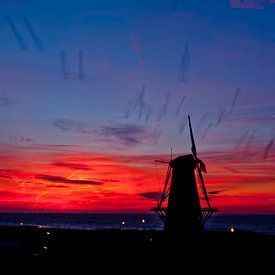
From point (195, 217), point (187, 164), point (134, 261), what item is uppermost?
point (187, 164)

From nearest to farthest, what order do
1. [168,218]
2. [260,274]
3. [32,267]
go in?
[260,274]
[32,267]
[168,218]

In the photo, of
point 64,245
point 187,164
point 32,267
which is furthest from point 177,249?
point 64,245

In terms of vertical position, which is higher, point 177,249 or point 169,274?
point 177,249

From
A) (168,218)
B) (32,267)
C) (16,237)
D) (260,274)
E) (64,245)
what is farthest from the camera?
(16,237)

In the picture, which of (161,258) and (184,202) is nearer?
(184,202)

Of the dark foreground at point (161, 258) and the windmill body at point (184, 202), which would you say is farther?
the windmill body at point (184, 202)

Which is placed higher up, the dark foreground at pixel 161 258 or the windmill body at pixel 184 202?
the windmill body at pixel 184 202

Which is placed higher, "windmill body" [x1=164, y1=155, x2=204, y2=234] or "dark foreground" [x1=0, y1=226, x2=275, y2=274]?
"windmill body" [x1=164, y1=155, x2=204, y2=234]

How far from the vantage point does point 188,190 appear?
41406 mm

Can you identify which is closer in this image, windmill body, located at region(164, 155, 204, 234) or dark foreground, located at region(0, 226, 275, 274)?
dark foreground, located at region(0, 226, 275, 274)

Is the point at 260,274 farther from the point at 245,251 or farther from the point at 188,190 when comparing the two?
the point at 188,190

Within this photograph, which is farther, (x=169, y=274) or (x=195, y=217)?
(x=195, y=217)

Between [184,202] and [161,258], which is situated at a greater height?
[184,202]

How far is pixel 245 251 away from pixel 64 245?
21706mm
